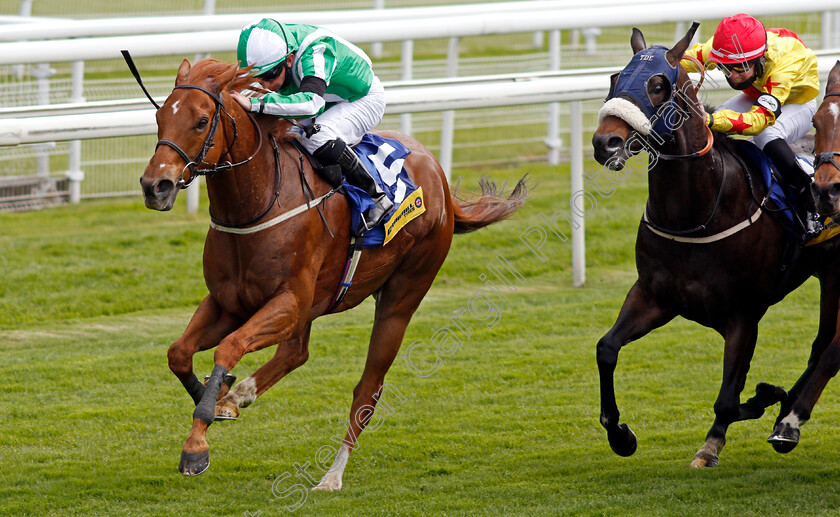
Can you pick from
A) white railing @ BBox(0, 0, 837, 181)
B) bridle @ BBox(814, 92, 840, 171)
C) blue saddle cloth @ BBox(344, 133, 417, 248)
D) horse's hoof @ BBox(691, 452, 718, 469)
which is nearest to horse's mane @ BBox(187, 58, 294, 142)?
blue saddle cloth @ BBox(344, 133, 417, 248)

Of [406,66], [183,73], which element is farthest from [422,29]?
[183,73]

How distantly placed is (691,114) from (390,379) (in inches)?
104

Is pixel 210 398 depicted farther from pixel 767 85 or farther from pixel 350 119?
pixel 767 85

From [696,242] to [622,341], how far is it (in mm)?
518

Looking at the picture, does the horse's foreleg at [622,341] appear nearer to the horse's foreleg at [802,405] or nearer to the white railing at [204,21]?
the horse's foreleg at [802,405]

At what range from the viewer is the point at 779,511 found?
13.7ft

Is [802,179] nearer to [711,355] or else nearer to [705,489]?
[705,489]

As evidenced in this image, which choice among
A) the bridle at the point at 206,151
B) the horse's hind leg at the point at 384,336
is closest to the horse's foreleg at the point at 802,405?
the horse's hind leg at the point at 384,336

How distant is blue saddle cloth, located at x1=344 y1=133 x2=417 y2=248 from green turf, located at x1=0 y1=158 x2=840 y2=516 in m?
1.12

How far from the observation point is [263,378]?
464 cm

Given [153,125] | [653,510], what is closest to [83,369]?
[153,125]

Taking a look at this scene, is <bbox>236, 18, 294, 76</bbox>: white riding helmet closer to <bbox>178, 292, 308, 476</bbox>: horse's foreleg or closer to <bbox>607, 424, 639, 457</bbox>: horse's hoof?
<bbox>178, 292, 308, 476</bbox>: horse's foreleg

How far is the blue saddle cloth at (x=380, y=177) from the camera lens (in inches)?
185

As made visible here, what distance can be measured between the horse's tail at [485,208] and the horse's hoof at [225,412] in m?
1.82
